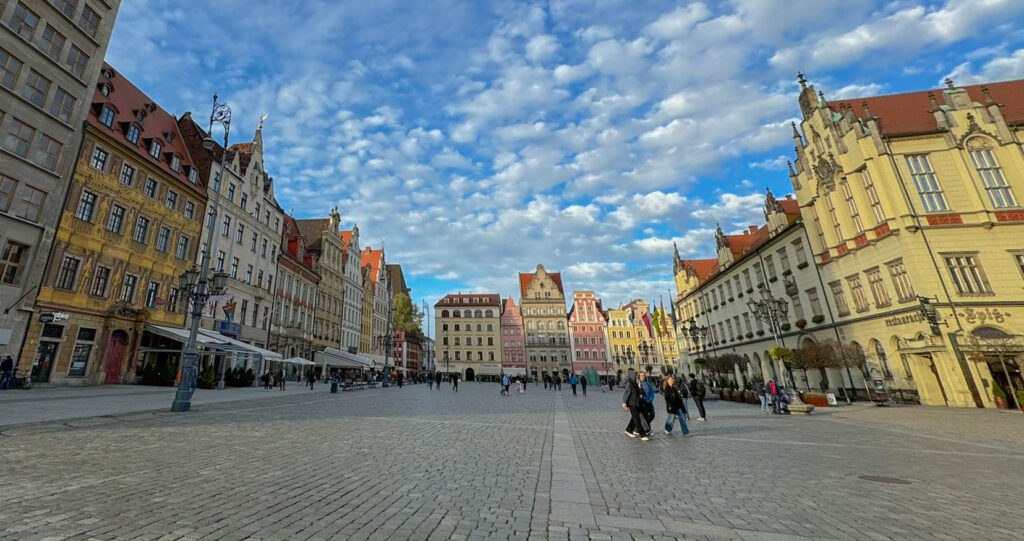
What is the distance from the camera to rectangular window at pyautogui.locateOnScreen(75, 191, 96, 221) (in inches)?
891

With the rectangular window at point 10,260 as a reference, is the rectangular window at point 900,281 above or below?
below

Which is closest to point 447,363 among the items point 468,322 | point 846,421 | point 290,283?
point 468,322

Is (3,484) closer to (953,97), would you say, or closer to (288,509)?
(288,509)

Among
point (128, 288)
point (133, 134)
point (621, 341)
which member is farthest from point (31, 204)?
point (621, 341)

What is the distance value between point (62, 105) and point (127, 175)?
Answer: 14.3ft

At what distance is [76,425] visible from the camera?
10117 millimetres

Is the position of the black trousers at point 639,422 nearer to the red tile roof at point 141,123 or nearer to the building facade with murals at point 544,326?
the red tile roof at point 141,123

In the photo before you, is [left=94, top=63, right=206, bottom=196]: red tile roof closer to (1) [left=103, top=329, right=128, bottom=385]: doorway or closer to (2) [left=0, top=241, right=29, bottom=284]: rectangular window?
(2) [left=0, top=241, right=29, bottom=284]: rectangular window

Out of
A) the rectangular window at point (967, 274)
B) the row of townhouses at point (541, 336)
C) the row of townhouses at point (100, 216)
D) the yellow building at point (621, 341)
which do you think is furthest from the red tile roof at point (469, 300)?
the rectangular window at point (967, 274)

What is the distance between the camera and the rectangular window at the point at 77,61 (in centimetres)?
2307

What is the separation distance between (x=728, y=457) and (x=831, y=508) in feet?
11.4

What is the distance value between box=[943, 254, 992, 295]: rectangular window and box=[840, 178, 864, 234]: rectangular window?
4.28m

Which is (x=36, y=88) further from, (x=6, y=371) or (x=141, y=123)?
(x=6, y=371)

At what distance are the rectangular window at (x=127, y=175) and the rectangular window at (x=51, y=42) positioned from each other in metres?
6.04
